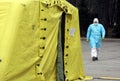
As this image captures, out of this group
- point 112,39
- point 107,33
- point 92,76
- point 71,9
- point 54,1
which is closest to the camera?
point 54,1

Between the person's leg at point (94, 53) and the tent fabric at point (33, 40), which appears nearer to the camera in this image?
the tent fabric at point (33, 40)

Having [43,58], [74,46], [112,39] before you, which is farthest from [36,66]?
[112,39]

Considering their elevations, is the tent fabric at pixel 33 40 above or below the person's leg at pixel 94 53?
above

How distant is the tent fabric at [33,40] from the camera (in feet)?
29.8

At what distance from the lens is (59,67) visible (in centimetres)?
1124

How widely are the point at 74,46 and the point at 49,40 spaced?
164 cm

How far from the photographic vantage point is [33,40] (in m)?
9.88

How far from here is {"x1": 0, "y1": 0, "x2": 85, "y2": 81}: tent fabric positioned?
29.8 feet

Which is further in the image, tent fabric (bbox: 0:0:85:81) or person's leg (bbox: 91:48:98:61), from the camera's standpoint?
person's leg (bbox: 91:48:98:61)

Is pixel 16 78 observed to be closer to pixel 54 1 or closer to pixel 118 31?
pixel 54 1

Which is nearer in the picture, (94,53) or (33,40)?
(33,40)

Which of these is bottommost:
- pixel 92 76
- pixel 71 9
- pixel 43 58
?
pixel 92 76

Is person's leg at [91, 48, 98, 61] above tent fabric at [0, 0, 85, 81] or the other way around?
the other way around

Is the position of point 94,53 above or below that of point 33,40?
below
